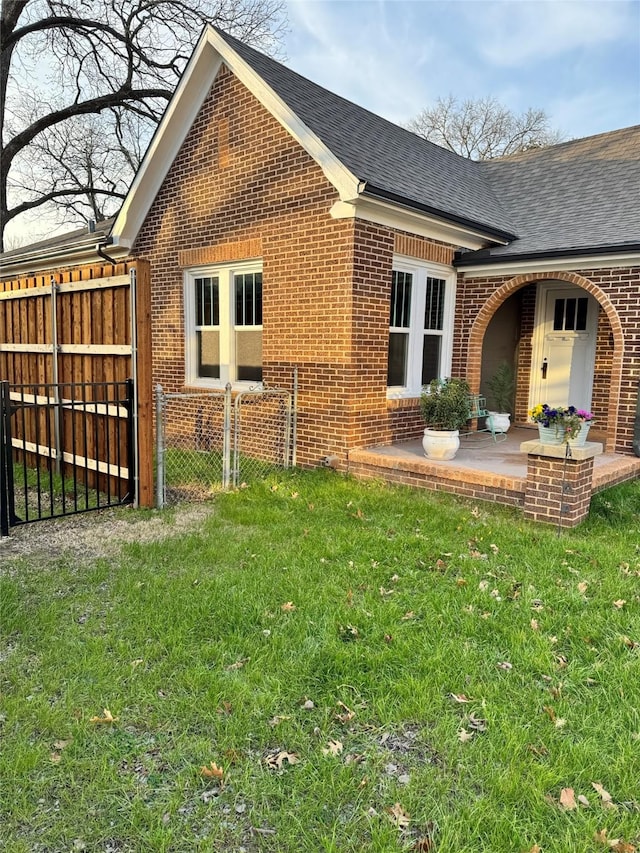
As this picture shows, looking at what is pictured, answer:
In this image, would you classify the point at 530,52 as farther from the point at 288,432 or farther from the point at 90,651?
the point at 90,651

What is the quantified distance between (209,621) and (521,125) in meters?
33.3

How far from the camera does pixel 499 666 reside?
3195mm

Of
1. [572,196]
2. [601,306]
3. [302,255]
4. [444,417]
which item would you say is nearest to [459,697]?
[444,417]

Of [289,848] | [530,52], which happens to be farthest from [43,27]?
[289,848]

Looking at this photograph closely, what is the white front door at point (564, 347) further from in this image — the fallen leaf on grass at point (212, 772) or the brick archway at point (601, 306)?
the fallen leaf on grass at point (212, 772)

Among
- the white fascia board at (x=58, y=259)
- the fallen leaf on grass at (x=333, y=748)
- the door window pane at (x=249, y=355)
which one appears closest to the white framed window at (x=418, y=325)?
the door window pane at (x=249, y=355)

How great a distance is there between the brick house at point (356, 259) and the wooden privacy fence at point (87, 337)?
237cm

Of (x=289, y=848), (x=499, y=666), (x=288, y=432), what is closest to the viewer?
(x=289, y=848)

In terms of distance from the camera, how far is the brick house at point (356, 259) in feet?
24.0

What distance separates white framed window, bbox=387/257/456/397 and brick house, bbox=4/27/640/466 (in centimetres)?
3

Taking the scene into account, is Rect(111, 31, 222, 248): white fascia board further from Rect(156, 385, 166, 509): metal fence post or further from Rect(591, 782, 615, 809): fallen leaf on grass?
Rect(591, 782, 615, 809): fallen leaf on grass

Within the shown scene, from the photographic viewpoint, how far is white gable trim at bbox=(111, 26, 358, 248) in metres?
6.96

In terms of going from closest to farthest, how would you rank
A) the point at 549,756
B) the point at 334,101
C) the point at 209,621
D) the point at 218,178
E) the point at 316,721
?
the point at 549,756
the point at 316,721
the point at 209,621
the point at 218,178
the point at 334,101

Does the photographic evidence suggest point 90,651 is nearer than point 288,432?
Yes
